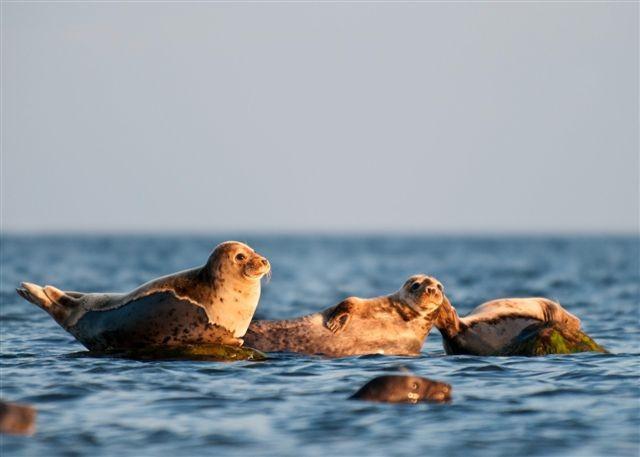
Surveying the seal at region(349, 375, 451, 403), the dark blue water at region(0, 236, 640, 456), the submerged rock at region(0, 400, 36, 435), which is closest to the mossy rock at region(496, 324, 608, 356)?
the dark blue water at region(0, 236, 640, 456)

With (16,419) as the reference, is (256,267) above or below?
above

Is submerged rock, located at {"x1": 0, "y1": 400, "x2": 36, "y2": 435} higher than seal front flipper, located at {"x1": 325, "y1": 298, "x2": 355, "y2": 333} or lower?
lower

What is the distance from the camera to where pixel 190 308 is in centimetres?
1477

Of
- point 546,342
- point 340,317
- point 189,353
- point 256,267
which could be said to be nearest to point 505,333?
point 546,342

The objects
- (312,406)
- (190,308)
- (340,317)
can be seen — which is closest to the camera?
(312,406)

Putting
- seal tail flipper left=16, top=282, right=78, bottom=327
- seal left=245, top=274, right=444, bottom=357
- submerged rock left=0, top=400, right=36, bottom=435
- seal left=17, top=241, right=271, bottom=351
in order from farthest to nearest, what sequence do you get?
seal left=245, top=274, right=444, bottom=357
seal tail flipper left=16, top=282, right=78, bottom=327
seal left=17, top=241, right=271, bottom=351
submerged rock left=0, top=400, right=36, bottom=435

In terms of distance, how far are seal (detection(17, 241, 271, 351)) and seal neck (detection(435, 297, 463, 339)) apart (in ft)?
7.95

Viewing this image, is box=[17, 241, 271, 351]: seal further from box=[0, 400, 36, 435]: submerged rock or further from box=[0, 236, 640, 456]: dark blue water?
box=[0, 400, 36, 435]: submerged rock

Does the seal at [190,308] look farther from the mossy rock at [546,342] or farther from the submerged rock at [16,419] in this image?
the submerged rock at [16,419]

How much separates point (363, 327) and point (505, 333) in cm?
181

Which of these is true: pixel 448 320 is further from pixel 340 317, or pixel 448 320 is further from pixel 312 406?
pixel 312 406

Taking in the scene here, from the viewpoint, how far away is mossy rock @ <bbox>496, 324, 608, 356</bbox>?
52.5ft

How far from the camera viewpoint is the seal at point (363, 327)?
15.8 meters

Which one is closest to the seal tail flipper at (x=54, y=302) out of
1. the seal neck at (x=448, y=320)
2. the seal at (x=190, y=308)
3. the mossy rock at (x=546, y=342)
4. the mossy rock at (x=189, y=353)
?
the seal at (x=190, y=308)
